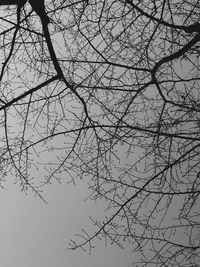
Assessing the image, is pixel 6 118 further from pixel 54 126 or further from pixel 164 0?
pixel 164 0

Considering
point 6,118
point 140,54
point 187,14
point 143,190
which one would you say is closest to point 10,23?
point 6,118

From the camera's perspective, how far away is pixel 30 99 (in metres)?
6.34

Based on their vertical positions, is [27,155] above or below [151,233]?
above

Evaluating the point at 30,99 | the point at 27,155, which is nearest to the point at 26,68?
the point at 30,99

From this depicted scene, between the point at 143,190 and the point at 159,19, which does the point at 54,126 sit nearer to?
the point at 143,190

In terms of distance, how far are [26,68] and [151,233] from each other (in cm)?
291

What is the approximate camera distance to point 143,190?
5.74 meters

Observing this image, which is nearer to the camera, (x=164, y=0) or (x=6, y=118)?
(x=164, y=0)

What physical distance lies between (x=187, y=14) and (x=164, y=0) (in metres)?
0.47

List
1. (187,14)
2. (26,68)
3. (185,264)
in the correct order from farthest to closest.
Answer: (26,68) → (187,14) → (185,264)

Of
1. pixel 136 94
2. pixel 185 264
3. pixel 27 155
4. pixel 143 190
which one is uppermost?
pixel 136 94

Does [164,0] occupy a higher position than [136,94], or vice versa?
[164,0]

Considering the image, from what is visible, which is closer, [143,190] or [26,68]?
[143,190]

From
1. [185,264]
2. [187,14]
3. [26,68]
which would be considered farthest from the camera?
[26,68]
